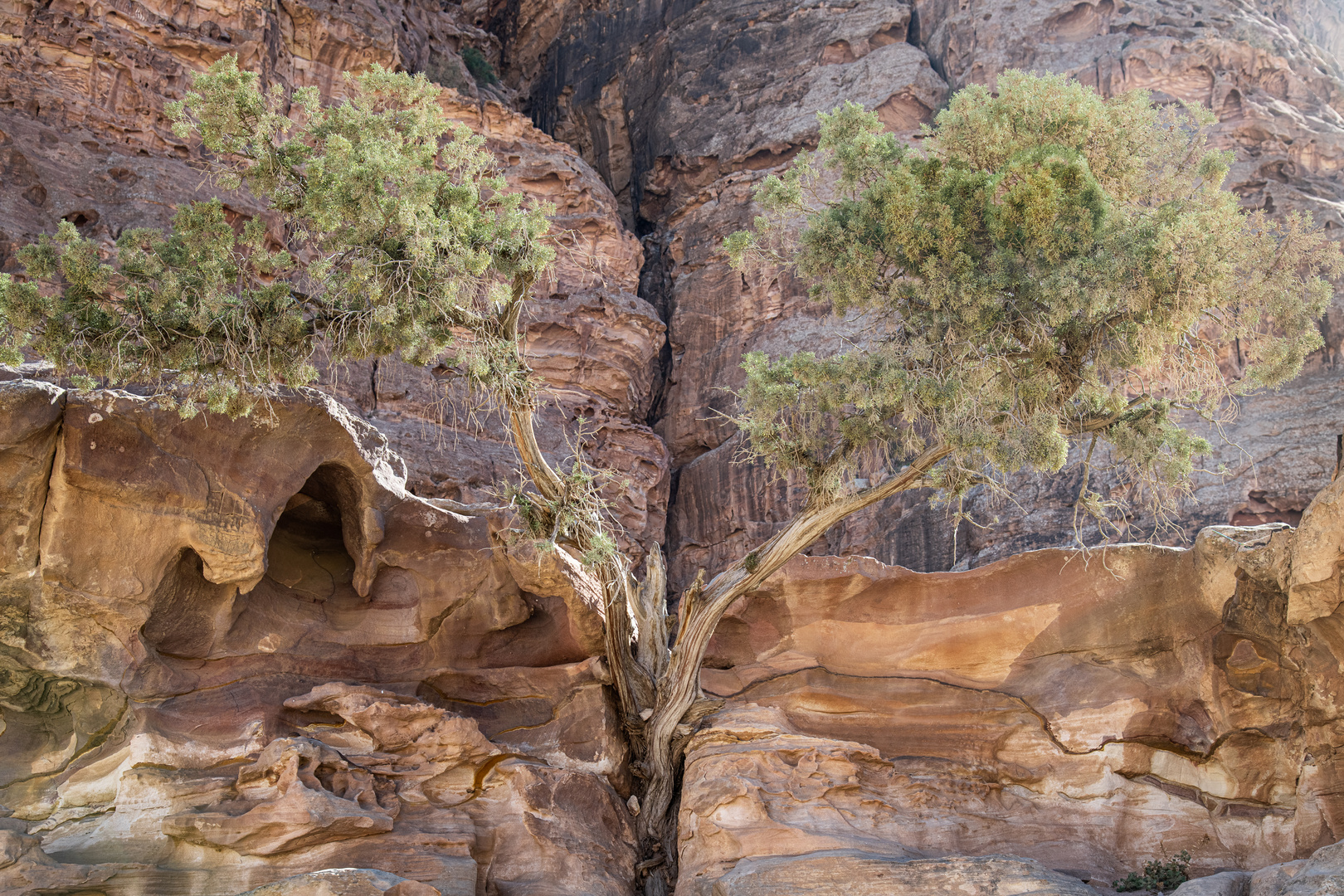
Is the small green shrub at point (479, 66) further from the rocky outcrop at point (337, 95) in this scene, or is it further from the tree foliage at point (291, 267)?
the tree foliage at point (291, 267)

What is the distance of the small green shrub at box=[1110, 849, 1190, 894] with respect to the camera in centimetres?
1170

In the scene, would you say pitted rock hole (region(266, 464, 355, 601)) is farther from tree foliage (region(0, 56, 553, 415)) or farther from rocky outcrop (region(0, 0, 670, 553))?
tree foliage (region(0, 56, 553, 415))

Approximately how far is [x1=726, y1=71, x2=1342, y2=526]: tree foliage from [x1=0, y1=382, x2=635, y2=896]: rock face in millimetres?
5026

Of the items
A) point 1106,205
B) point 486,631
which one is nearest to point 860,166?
point 1106,205

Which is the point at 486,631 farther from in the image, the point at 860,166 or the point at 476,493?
the point at 860,166

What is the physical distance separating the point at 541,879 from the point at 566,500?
4.56 metres

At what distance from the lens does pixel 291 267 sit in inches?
496

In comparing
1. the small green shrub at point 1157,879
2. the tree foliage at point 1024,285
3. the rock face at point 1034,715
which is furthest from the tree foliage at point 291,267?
the small green shrub at point 1157,879

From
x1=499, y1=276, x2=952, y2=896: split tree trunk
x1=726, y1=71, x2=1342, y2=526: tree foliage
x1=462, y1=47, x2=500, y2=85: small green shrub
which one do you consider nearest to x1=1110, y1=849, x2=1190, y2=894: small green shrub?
x1=726, y1=71, x2=1342, y2=526: tree foliage

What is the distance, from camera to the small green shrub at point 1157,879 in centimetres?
1170

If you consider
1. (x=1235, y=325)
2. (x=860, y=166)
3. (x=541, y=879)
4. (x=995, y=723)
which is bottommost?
(x=541, y=879)

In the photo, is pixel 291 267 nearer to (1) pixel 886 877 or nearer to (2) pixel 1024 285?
(2) pixel 1024 285

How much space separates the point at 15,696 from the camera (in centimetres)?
1277

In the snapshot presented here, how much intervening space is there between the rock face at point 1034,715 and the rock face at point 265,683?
220 centimetres
